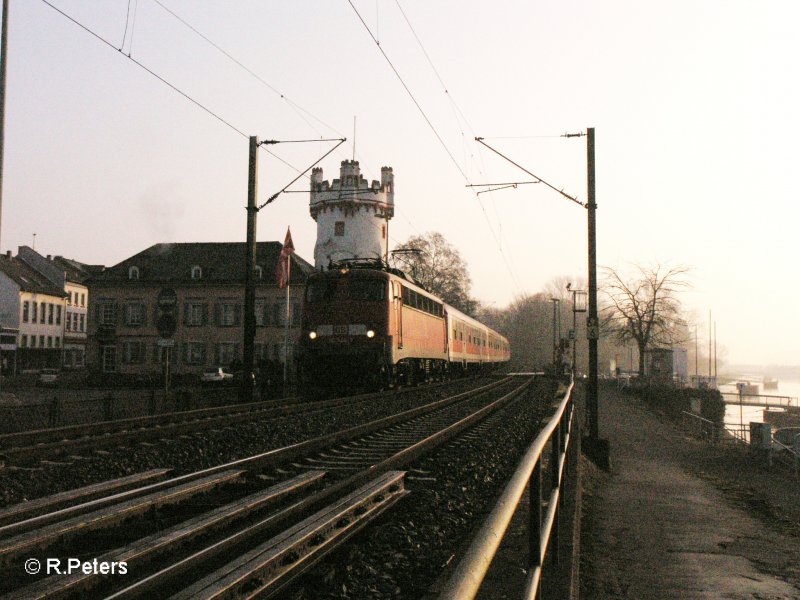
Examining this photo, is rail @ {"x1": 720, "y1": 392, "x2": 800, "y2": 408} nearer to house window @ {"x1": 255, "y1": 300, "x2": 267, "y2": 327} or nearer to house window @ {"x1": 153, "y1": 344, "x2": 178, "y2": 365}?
house window @ {"x1": 255, "y1": 300, "x2": 267, "y2": 327}

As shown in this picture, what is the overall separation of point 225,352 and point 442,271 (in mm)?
24622

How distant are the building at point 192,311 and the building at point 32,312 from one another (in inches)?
373

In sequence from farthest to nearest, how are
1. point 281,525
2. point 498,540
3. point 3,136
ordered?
point 3,136 < point 281,525 < point 498,540

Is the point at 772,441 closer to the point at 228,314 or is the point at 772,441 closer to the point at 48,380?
the point at 48,380

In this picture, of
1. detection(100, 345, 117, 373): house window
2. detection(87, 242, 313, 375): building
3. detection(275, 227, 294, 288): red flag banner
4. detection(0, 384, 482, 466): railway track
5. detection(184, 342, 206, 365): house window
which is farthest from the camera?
detection(100, 345, 117, 373): house window

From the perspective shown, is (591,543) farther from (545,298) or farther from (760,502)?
(545,298)

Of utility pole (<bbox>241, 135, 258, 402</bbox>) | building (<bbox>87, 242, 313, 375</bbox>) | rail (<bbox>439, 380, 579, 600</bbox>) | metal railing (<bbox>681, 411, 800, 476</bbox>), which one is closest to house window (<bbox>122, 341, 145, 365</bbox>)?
building (<bbox>87, 242, 313, 375</bbox>)

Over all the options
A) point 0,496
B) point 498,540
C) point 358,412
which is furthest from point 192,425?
point 498,540

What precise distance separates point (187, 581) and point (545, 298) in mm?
140485

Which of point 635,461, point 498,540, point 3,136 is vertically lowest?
point 635,461

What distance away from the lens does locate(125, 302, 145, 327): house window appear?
64.5 meters

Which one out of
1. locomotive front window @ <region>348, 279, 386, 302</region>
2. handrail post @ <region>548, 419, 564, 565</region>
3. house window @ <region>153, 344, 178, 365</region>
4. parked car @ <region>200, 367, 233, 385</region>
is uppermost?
locomotive front window @ <region>348, 279, 386, 302</region>

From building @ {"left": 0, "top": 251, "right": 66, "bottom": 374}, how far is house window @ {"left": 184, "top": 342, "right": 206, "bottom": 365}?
15.1 metres

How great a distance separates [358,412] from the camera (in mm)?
17188
